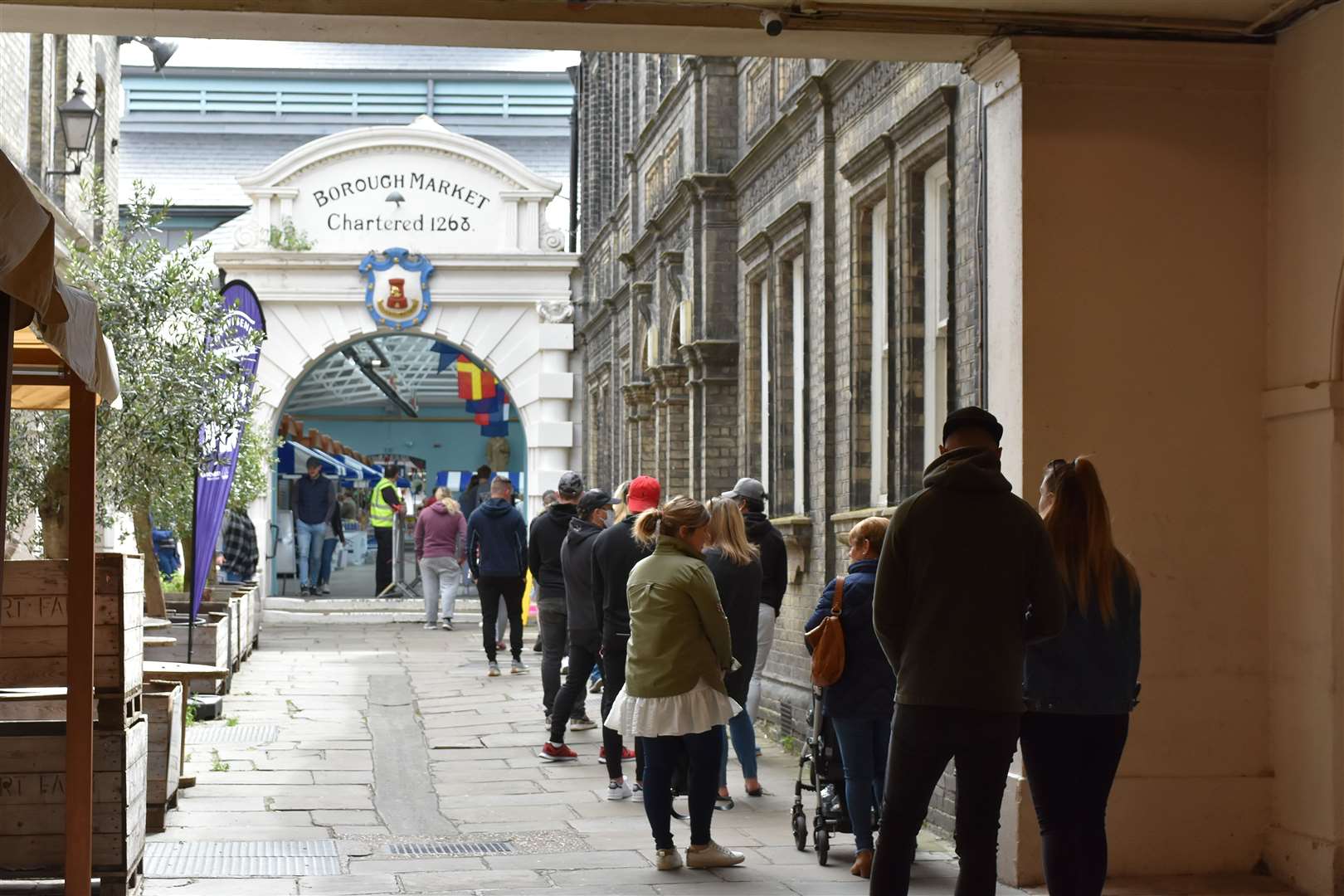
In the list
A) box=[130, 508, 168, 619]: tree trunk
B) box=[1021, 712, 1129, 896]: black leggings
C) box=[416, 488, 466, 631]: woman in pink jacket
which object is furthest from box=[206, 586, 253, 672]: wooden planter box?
box=[1021, 712, 1129, 896]: black leggings

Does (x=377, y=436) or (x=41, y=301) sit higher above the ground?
(x=377, y=436)

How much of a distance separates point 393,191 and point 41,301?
23.3 metres

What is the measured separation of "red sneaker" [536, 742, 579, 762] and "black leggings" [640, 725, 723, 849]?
11.8ft

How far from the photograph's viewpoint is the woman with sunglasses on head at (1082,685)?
5.95 metres

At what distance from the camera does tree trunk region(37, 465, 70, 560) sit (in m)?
14.1

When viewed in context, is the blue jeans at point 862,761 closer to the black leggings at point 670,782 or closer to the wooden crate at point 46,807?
the black leggings at point 670,782

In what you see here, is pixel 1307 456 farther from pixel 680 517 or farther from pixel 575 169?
pixel 575 169

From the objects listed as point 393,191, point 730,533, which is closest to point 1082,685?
point 730,533

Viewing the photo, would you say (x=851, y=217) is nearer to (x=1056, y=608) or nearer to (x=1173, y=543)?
(x=1173, y=543)

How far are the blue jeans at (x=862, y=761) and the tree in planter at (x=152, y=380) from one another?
7508 mm

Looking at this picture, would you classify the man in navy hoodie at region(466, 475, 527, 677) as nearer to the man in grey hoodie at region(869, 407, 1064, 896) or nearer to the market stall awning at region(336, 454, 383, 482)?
the man in grey hoodie at region(869, 407, 1064, 896)

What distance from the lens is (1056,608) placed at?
Result: 573 cm

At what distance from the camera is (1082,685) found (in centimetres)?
593

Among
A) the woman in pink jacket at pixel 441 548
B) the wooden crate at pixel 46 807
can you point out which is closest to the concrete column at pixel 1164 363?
the wooden crate at pixel 46 807
